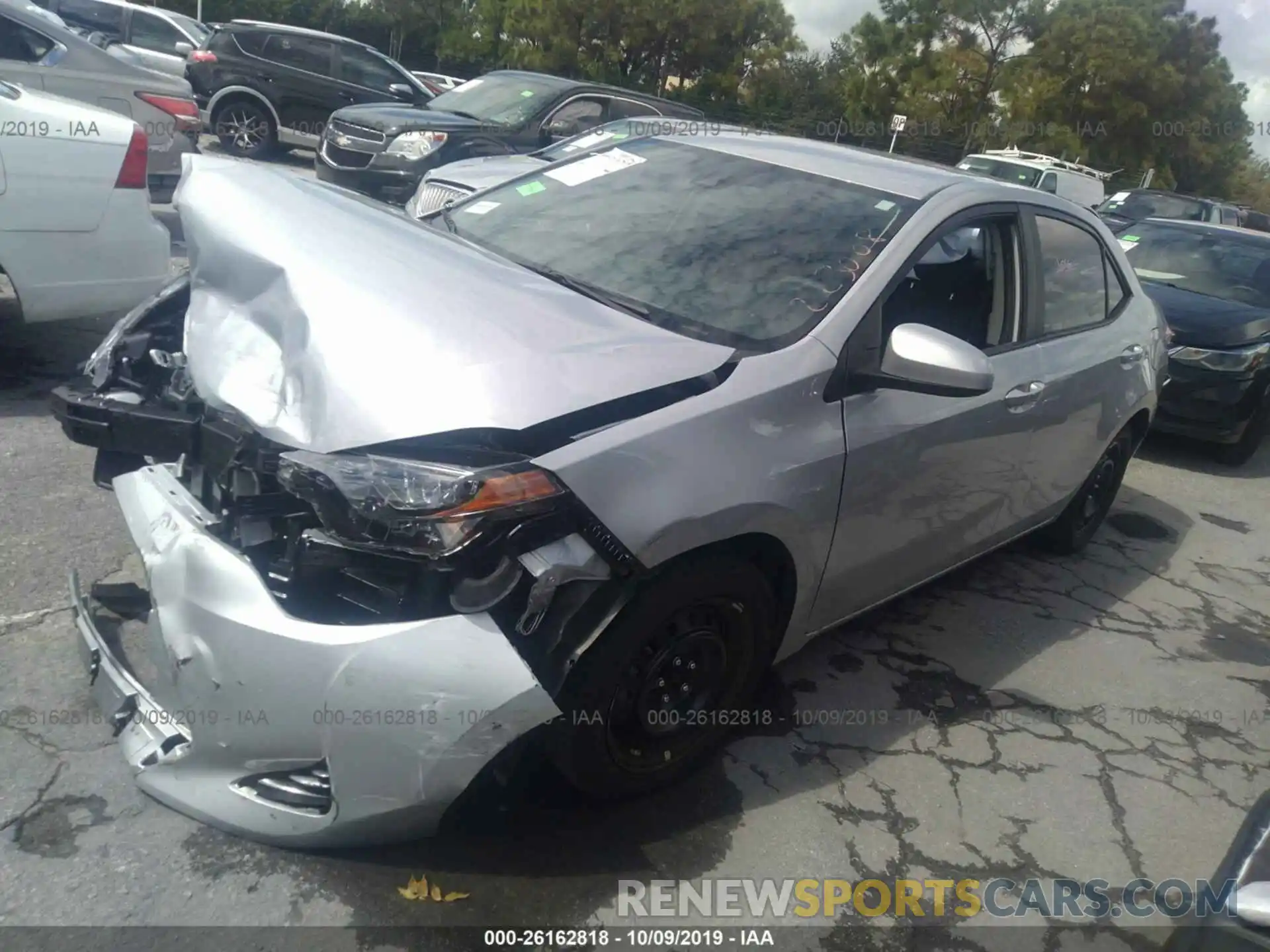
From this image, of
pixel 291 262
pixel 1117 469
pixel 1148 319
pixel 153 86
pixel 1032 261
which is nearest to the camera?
pixel 291 262

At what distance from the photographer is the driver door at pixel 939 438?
10.0 ft

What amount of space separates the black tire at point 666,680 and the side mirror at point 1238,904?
3.97 feet

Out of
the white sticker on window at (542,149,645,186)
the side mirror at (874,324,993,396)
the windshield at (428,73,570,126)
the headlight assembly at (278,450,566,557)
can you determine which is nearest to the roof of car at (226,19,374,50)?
the windshield at (428,73,570,126)

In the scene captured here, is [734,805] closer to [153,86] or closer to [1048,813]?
[1048,813]

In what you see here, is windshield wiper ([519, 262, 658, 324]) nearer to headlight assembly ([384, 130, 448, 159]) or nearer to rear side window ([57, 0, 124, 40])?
headlight assembly ([384, 130, 448, 159])

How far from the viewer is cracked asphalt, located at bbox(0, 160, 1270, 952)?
8.09ft

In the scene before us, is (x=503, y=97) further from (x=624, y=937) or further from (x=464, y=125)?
(x=624, y=937)

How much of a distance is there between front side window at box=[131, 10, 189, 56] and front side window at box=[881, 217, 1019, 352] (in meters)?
17.2

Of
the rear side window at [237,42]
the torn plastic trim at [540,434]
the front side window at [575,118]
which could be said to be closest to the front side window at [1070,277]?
Answer: the torn plastic trim at [540,434]

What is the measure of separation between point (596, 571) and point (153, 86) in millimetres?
7549

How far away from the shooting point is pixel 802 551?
2.93 metres

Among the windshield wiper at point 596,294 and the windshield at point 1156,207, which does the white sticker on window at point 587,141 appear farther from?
the windshield at point 1156,207

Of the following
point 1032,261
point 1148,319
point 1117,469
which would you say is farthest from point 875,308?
point 1117,469

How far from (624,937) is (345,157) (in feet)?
30.0
